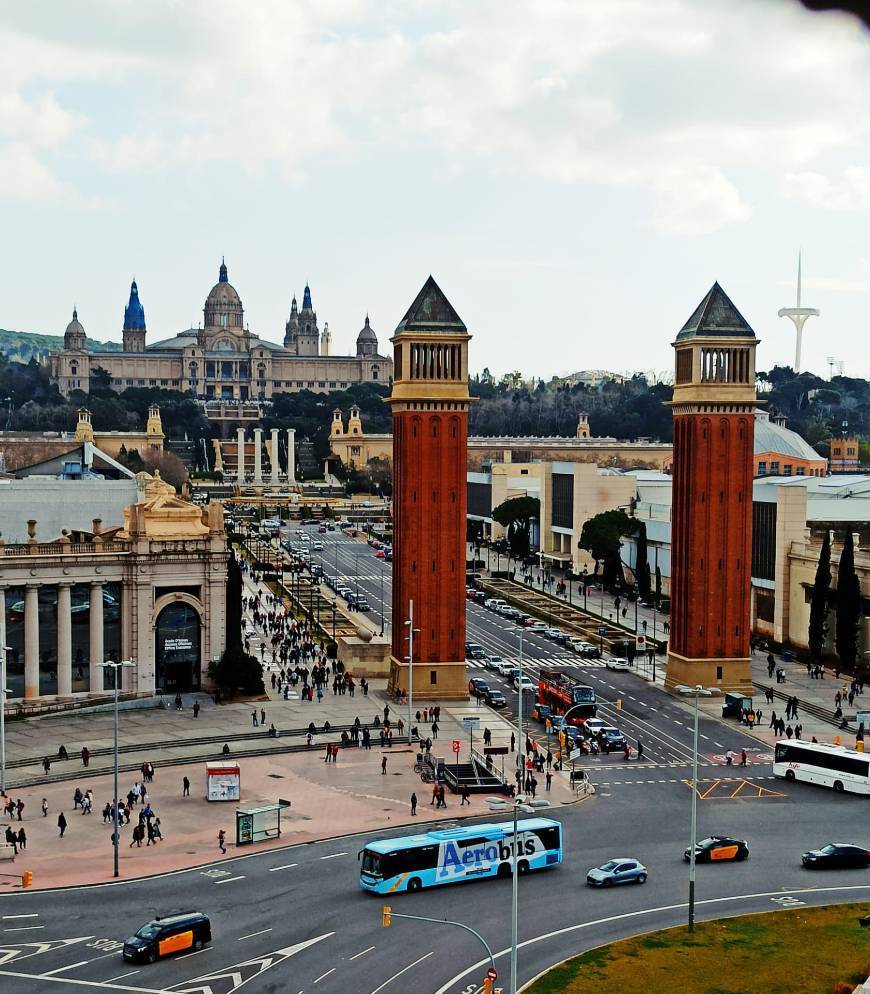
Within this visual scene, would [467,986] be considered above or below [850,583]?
below

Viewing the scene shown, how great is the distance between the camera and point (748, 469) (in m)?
86.6

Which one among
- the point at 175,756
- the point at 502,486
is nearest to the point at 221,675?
the point at 175,756

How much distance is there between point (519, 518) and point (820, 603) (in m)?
71.5

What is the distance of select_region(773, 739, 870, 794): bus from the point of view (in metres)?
63.0

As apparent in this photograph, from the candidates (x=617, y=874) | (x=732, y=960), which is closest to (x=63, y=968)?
(x=617, y=874)

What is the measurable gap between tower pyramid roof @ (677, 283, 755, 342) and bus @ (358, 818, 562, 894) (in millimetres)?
42646

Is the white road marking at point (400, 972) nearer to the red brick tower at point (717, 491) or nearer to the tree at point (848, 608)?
the red brick tower at point (717, 491)

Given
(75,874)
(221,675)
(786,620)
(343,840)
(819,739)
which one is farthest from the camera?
(786,620)

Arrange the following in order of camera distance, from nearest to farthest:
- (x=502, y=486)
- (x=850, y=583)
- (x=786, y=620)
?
(x=850, y=583)
(x=786, y=620)
(x=502, y=486)

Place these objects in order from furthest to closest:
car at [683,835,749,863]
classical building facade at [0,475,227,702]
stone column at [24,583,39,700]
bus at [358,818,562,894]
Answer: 1. classical building facade at [0,475,227,702]
2. stone column at [24,583,39,700]
3. car at [683,835,749,863]
4. bus at [358,818,562,894]

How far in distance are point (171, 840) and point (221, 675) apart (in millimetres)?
27232

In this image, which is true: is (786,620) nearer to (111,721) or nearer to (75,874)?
(111,721)

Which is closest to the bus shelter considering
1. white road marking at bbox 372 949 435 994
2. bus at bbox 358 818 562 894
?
bus at bbox 358 818 562 894

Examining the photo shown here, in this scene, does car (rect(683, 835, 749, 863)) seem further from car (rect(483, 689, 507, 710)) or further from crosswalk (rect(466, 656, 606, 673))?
crosswalk (rect(466, 656, 606, 673))
